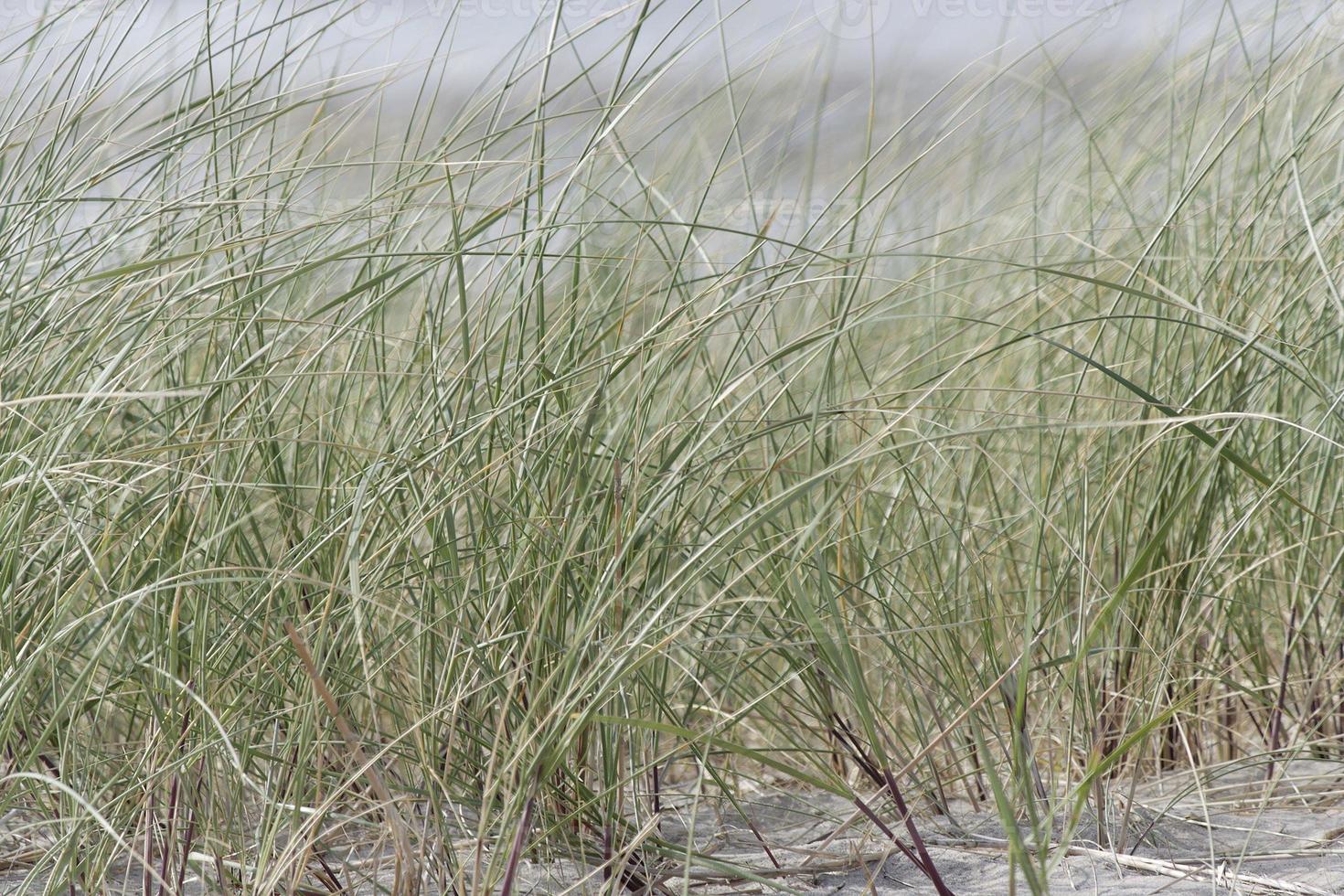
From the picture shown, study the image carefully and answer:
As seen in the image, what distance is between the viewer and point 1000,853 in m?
1.06

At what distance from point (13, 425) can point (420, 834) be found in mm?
574

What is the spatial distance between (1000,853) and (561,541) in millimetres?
478

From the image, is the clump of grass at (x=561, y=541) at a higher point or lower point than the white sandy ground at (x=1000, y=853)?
higher

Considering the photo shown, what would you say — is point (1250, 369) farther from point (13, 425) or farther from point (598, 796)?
point (13, 425)

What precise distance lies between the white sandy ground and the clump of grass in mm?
31

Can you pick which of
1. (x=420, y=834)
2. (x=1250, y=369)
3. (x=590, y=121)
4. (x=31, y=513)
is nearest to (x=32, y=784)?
(x=31, y=513)

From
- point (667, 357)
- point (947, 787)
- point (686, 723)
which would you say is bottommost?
point (947, 787)

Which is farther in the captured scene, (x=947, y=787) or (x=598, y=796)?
(x=947, y=787)

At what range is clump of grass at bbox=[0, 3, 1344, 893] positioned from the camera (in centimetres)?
93

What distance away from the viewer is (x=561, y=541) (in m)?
1.01

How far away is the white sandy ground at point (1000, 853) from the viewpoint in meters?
0.98

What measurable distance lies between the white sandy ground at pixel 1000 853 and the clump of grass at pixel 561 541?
0.10 ft

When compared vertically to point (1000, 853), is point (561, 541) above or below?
above

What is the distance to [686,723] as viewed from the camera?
1138 mm
